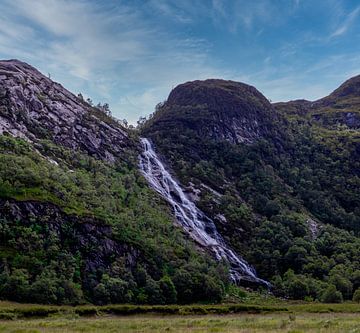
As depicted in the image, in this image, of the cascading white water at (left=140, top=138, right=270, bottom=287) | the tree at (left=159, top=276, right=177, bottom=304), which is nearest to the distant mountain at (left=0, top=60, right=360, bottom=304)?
the tree at (left=159, top=276, right=177, bottom=304)

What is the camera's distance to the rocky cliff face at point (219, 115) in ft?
544

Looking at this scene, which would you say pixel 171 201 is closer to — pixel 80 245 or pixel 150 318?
pixel 80 245

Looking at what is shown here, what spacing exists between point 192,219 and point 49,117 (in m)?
52.3

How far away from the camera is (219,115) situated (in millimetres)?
173375

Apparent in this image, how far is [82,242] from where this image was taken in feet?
219

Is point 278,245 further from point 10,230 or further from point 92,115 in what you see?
point 92,115

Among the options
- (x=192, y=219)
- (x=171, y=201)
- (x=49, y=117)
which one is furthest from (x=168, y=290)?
(x=49, y=117)

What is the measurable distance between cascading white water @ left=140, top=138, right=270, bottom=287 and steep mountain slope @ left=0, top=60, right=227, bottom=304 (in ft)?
16.6

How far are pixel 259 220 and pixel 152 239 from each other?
4897cm

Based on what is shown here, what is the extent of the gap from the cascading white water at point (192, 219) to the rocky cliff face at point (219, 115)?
121 feet

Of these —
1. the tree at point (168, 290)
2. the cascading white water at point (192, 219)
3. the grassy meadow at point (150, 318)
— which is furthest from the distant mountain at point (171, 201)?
the grassy meadow at point (150, 318)

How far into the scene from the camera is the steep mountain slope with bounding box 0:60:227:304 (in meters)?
57.3

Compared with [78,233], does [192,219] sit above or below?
above

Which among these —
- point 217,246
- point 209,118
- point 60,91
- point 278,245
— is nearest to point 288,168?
point 209,118
